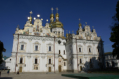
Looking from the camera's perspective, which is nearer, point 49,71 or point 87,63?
point 49,71

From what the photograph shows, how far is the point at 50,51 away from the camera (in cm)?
3516

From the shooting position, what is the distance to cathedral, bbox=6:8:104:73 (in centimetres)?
3262

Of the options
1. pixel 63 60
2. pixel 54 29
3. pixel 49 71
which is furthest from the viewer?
pixel 54 29

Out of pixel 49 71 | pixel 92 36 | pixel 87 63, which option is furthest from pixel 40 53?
pixel 92 36

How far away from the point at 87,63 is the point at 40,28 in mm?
18563

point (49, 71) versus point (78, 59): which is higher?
point (78, 59)

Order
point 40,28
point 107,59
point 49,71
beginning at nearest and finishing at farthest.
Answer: point 49,71
point 40,28
point 107,59

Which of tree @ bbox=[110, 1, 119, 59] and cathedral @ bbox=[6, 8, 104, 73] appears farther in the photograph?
cathedral @ bbox=[6, 8, 104, 73]

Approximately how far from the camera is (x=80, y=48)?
38.1 m

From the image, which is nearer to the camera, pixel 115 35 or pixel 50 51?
pixel 115 35

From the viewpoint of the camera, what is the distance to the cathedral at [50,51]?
107 ft

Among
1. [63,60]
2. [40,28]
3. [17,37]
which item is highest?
[40,28]

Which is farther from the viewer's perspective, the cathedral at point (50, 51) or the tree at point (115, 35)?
the cathedral at point (50, 51)

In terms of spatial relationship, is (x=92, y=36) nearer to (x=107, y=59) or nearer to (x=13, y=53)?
(x=107, y=59)
